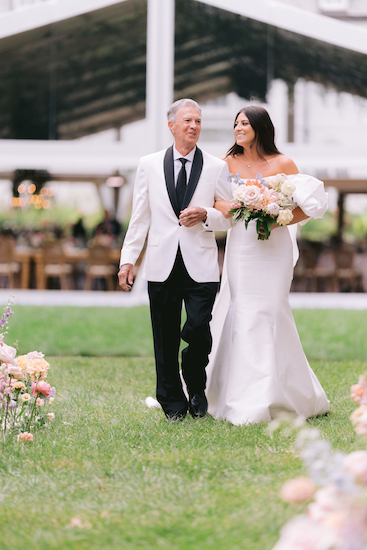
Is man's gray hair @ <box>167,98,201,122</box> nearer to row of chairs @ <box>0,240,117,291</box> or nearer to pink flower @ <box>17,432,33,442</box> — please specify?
pink flower @ <box>17,432,33,442</box>

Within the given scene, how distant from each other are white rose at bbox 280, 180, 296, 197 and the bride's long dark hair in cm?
41

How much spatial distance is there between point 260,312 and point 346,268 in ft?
31.8

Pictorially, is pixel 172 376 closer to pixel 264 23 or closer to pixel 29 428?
pixel 29 428

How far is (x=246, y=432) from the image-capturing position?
4055 millimetres

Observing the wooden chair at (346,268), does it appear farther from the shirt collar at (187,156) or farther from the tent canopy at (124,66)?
the shirt collar at (187,156)

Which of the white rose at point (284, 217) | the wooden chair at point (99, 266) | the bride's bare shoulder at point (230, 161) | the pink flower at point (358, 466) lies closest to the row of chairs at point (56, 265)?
the wooden chair at point (99, 266)

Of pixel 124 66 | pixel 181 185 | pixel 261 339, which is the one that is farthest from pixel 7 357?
pixel 124 66

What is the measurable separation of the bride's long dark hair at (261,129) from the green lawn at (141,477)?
189cm

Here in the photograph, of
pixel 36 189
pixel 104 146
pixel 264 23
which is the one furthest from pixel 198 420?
pixel 36 189

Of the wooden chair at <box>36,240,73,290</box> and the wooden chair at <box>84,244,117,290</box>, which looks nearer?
the wooden chair at <box>84,244,117,290</box>

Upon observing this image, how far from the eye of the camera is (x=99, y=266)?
1366 cm

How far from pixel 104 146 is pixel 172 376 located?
8310mm

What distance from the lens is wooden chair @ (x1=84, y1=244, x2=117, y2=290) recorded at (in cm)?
1344

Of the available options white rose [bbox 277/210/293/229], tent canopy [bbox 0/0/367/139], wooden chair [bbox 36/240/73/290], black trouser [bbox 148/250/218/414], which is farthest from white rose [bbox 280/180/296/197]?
wooden chair [bbox 36/240/73/290]
